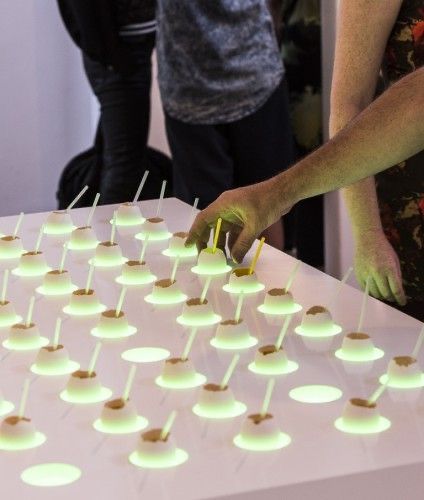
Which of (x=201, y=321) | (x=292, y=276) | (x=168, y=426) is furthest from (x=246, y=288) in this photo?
(x=168, y=426)

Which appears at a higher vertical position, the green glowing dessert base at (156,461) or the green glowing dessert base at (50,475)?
the green glowing dessert base at (156,461)

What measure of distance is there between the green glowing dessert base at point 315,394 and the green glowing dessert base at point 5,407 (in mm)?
316

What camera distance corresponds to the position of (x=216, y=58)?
→ 3.35 m

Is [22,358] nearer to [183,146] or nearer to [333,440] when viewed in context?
[333,440]

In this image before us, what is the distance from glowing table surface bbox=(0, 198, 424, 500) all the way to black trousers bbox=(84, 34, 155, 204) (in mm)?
2034

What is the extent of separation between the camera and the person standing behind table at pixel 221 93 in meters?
3.31

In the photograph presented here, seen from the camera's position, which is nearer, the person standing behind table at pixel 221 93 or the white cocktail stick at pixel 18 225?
the white cocktail stick at pixel 18 225

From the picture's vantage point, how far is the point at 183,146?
11.4ft

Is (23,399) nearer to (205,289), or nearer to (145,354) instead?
(145,354)

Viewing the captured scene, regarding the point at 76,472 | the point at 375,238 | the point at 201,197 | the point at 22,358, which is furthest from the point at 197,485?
the point at 201,197

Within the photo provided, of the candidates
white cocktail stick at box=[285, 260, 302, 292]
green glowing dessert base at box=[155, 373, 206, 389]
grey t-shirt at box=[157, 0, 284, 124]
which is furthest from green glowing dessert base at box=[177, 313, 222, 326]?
grey t-shirt at box=[157, 0, 284, 124]

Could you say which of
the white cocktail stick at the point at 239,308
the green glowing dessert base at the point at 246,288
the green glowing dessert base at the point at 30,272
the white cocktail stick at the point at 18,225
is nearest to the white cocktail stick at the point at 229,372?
the white cocktail stick at the point at 239,308

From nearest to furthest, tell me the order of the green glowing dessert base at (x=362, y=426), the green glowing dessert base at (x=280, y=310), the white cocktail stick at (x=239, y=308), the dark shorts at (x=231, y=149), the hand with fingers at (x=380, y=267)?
the green glowing dessert base at (x=362, y=426) → the white cocktail stick at (x=239, y=308) → the green glowing dessert base at (x=280, y=310) → the hand with fingers at (x=380, y=267) → the dark shorts at (x=231, y=149)

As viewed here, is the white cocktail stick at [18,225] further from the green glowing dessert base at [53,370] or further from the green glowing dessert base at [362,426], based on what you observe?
the green glowing dessert base at [362,426]
